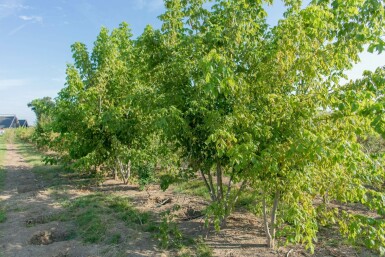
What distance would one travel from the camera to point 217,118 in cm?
364

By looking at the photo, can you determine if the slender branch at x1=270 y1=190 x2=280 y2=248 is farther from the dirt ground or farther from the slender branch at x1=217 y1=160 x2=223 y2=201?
the slender branch at x1=217 y1=160 x2=223 y2=201

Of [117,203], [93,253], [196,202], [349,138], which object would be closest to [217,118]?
[349,138]

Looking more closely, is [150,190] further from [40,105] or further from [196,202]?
[40,105]

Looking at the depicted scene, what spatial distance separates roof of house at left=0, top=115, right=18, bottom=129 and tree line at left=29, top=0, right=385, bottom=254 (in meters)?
58.6

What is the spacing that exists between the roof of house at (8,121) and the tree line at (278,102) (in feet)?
192

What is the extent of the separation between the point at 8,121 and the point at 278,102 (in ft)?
206

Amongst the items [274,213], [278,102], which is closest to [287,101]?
[278,102]

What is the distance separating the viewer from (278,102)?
3418mm

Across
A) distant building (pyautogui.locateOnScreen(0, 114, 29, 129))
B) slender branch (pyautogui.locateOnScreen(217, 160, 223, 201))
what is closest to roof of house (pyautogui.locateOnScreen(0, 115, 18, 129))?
distant building (pyautogui.locateOnScreen(0, 114, 29, 129))

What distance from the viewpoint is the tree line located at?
294 centimetres

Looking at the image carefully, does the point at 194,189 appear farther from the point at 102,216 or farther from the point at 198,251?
the point at 198,251

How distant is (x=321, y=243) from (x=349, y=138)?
2.08 meters

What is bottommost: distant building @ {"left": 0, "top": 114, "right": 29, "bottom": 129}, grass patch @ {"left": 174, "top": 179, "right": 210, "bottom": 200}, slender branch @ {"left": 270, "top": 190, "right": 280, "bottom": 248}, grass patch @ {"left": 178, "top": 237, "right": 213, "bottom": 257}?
grass patch @ {"left": 178, "top": 237, "right": 213, "bottom": 257}

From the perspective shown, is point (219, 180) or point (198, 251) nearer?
point (198, 251)
